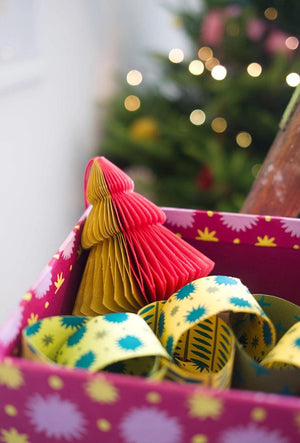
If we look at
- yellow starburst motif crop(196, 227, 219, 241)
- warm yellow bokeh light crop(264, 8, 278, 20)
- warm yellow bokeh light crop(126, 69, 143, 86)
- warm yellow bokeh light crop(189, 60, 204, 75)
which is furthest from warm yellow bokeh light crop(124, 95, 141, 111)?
yellow starburst motif crop(196, 227, 219, 241)

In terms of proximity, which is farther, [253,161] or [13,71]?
[253,161]

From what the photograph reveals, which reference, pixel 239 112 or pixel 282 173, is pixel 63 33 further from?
pixel 282 173

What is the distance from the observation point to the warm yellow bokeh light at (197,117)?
170 cm

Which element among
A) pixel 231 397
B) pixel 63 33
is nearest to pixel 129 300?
pixel 231 397

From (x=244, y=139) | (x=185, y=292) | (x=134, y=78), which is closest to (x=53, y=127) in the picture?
(x=134, y=78)

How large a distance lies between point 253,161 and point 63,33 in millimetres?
820

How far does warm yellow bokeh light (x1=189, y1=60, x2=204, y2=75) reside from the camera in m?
1.63

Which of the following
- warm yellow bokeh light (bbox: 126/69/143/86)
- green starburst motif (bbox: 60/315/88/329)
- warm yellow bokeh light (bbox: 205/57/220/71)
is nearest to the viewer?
green starburst motif (bbox: 60/315/88/329)

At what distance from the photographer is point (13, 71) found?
4.36ft

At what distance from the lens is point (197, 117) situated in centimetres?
172

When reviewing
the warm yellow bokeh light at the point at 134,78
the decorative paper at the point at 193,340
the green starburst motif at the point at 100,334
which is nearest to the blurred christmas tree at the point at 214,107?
the warm yellow bokeh light at the point at 134,78

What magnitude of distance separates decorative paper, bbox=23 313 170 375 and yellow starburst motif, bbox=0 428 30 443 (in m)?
0.05

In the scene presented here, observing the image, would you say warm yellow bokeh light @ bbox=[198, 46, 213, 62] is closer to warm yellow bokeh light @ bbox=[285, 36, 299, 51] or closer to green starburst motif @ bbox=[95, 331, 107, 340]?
warm yellow bokeh light @ bbox=[285, 36, 299, 51]

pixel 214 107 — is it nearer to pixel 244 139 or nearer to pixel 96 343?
pixel 244 139
